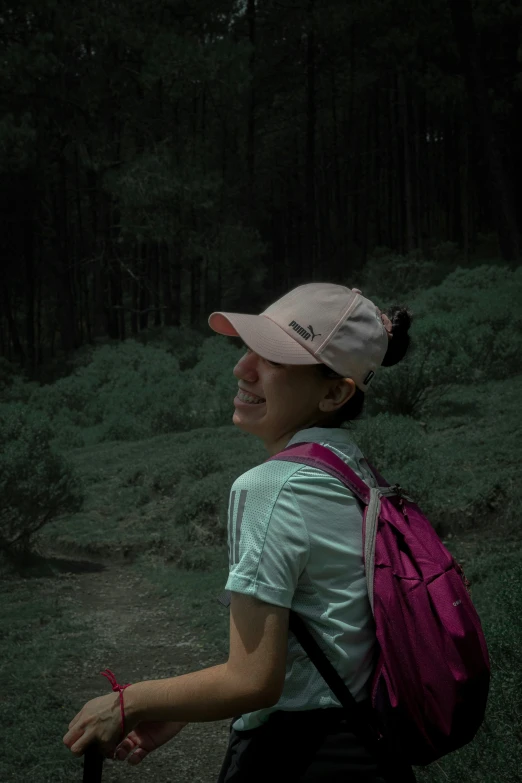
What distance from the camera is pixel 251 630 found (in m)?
1.49

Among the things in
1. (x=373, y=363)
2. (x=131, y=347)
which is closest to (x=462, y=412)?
(x=373, y=363)

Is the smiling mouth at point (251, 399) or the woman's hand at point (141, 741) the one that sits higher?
the smiling mouth at point (251, 399)

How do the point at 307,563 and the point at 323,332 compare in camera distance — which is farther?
the point at 323,332

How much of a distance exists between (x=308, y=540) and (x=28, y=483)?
20.5 feet

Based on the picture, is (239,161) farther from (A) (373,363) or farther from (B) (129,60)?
(A) (373,363)

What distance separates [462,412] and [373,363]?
792cm

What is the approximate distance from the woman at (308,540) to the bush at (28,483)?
19.7ft

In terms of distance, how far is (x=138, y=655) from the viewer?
5.65 metres

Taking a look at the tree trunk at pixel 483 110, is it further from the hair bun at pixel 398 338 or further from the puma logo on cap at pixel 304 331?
the puma logo on cap at pixel 304 331

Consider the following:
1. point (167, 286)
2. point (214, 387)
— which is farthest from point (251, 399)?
point (167, 286)

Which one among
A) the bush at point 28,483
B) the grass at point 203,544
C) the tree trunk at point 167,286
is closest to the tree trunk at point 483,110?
the grass at point 203,544

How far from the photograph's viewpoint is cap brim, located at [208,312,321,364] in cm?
170

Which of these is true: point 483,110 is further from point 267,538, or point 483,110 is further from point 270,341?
point 267,538

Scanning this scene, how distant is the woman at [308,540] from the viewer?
1.52 meters
